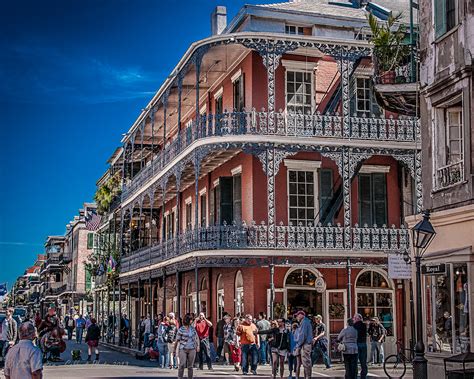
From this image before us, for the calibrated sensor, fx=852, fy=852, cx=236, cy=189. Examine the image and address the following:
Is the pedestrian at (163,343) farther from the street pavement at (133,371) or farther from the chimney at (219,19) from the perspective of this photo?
the chimney at (219,19)

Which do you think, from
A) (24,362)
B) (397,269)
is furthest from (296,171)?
(24,362)

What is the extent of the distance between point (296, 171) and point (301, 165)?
0.90 feet

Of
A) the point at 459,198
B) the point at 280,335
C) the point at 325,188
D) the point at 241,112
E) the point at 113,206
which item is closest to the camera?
the point at 459,198

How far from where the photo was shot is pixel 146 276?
121 ft

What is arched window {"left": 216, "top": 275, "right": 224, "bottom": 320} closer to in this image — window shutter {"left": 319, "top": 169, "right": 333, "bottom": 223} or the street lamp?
window shutter {"left": 319, "top": 169, "right": 333, "bottom": 223}

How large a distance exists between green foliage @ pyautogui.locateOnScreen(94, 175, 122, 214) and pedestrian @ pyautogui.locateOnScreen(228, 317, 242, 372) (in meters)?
23.4

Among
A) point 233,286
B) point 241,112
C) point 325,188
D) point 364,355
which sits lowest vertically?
point 364,355

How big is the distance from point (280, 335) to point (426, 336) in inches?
142

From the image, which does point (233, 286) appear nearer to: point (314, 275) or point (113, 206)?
point (314, 275)

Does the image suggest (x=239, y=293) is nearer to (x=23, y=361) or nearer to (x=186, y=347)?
(x=186, y=347)

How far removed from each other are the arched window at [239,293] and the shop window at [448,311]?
11549 millimetres

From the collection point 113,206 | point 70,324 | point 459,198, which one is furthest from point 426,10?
point 70,324

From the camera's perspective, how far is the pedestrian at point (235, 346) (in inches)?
990

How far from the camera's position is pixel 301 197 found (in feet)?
97.1
